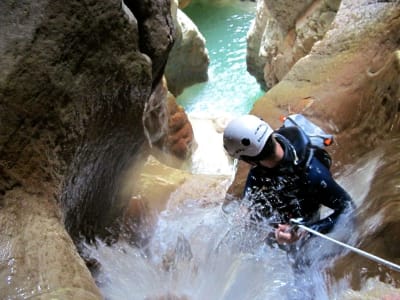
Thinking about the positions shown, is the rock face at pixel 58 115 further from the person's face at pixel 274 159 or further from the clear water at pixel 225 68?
the clear water at pixel 225 68

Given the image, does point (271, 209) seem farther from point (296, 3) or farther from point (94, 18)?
point (296, 3)

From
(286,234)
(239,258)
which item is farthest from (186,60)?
(286,234)

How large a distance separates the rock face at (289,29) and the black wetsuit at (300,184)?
224 inches

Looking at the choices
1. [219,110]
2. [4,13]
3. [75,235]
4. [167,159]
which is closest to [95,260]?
[75,235]

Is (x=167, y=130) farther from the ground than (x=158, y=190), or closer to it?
closer to it

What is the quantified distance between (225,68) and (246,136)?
42.1 ft

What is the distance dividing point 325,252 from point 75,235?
1877 mm

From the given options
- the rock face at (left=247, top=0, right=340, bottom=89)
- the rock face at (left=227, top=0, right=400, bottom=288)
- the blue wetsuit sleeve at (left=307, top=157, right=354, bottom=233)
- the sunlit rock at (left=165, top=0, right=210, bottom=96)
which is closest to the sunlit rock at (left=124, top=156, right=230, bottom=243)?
the rock face at (left=227, top=0, right=400, bottom=288)

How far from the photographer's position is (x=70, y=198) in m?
3.46

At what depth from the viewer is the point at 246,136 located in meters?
3.11

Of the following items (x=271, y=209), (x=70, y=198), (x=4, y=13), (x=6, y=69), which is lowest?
(x=271, y=209)

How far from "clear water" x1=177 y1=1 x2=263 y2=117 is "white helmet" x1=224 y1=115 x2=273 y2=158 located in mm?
9408

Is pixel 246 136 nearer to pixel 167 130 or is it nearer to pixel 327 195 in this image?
pixel 327 195

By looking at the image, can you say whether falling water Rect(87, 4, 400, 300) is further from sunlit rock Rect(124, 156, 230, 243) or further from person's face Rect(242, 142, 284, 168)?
person's face Rect(242, 142, 284, 168)
